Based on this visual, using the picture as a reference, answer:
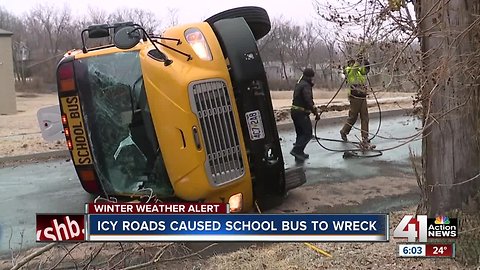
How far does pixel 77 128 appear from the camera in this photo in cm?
583

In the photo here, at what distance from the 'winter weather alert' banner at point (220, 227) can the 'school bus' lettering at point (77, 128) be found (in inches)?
85.6

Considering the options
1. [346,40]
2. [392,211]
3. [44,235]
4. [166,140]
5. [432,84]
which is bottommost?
[392,211]

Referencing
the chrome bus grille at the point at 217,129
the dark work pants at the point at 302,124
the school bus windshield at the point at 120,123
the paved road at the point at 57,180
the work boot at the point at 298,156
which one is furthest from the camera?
the work boot at the point at 298,156

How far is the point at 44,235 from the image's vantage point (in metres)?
3.84

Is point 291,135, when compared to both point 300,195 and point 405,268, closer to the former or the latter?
point 300,195

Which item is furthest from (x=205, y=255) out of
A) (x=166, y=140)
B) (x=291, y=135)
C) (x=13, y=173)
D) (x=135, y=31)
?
(x=291, y=135)

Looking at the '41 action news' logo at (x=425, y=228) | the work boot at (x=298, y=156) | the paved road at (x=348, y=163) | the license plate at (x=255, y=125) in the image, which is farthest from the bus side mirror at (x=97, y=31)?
the work boot at (x=298, y=156)

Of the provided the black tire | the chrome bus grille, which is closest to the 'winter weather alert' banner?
the chrome bus grille

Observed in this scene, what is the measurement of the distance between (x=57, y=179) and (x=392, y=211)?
203 inches

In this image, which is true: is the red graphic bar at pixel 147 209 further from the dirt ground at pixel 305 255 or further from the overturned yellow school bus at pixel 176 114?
the overturned yellow school bus at pixel 176 114

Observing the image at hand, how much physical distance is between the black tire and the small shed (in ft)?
54.0

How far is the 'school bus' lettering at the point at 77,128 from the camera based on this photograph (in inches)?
228

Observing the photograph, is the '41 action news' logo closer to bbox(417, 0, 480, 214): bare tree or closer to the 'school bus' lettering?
bbox(417, 0, 480, 214): bare tree

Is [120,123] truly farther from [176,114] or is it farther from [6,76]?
[6,76]
